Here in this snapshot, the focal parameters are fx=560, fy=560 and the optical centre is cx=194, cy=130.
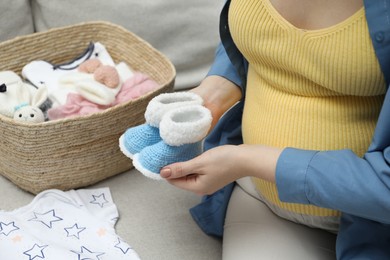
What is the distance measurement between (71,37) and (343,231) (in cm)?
102

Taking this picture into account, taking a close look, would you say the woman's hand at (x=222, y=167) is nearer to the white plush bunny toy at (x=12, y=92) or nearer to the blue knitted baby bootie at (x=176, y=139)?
the blue knitted baby bootie at (x=176, y=139)

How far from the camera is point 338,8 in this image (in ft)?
2.77

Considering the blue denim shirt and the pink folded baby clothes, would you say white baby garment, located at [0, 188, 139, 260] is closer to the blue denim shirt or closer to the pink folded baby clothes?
the pink folded baby clothes

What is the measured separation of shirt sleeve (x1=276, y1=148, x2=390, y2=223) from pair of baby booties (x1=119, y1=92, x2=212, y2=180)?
0.16m

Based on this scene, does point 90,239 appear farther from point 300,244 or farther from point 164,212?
point 300,244

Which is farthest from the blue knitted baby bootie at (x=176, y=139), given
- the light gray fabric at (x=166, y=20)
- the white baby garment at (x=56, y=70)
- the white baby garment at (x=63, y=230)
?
the light gray fabric at (x=166, y=20)

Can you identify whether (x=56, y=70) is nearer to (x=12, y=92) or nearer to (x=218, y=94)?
(x=12, y=92)

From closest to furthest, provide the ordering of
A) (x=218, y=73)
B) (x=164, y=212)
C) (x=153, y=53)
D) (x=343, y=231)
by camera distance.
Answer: (x=343, y=231) < (x=218, y=73) < (x=164, y=212) < (x=153, y=53)

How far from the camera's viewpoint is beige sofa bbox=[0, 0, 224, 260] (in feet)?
4.16

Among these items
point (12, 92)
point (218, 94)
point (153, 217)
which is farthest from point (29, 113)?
point (218, 94)

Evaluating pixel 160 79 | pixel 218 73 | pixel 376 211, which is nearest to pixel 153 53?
pixel 160 79

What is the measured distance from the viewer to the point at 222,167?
2.96 ft

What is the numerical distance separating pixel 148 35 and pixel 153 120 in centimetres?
72

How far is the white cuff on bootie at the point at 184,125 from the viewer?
2.96 feet
